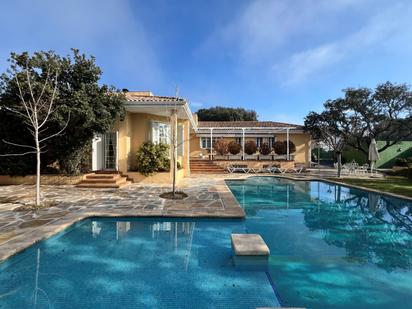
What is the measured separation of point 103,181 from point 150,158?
104 inches

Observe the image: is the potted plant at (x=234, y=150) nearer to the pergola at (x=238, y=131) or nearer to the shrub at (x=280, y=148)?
the pergola at (x=238, y=131)

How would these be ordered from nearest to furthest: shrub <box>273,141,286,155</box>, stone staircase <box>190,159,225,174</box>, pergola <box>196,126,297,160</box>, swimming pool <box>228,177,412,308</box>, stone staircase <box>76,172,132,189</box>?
swimming pool <box>228,177,412,308</box> < stone staircase <box>76,172,132,189</box> < stone staircase <box>190,159,225,174</box> < shrub <box>273,141,286,155</box> < pergola <box>196,126,297,160</box>

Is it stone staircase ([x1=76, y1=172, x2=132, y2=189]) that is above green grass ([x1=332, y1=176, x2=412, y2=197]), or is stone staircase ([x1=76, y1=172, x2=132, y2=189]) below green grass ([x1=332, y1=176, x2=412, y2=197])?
above

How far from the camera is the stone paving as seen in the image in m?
5.91

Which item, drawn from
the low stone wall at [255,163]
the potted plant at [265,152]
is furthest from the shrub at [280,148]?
the low stone wall at [255,163]

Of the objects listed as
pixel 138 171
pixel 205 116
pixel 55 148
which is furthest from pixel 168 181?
pixel 205 116

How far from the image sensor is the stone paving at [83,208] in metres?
5.91

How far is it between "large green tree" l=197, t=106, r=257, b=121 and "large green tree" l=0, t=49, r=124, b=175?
4534cm

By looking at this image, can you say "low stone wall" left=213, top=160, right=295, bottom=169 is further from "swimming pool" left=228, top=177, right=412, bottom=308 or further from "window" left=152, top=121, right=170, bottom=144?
"swimming pool" left=228, top=177, right=412, bottom=308

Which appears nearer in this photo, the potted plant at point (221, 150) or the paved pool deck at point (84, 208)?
the paved pool deck at point (84, 208)

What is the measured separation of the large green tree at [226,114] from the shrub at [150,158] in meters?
44.1

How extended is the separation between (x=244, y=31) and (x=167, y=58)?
5.88 metres

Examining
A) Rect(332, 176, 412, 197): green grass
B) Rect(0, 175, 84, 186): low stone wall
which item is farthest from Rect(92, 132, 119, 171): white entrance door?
Rect(332, 176, 412, 197): green grass

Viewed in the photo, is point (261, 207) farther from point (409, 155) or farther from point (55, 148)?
point (409, 155)
